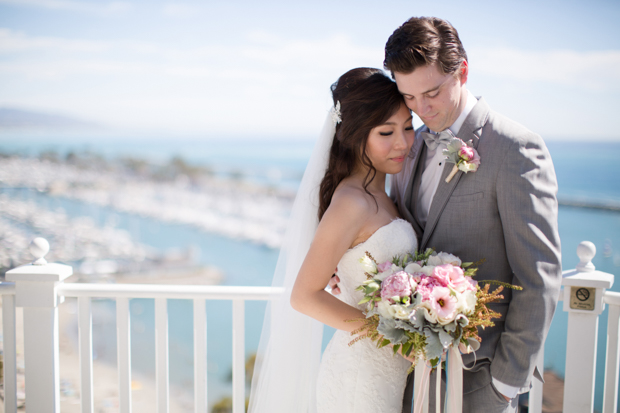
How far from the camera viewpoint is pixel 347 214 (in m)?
1.89

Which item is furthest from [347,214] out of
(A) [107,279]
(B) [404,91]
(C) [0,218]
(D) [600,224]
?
(C) [0,218]

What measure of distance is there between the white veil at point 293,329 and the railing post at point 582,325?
1.30 meters

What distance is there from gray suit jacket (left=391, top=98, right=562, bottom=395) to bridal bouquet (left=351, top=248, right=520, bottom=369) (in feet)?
0.72

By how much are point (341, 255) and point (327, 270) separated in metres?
0.08

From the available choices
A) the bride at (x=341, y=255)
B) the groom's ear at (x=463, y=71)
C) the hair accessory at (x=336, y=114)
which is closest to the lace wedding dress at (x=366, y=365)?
the bride at (x=341, y=255)

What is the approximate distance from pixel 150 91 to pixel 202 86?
672 centimetres

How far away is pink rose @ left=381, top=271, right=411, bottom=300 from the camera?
150cm

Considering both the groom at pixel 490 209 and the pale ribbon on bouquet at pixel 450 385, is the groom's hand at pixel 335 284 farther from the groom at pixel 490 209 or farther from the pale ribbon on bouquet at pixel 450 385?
the pale ribbon on bouquet at pixel 450 385

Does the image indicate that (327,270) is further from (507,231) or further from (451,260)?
(507,231)

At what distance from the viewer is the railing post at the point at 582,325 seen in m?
2.28

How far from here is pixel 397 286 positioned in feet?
4.95

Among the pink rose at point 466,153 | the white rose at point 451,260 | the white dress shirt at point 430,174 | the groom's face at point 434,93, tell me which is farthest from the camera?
the white dress shirt at point 430,174

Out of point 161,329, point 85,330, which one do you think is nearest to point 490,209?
point 161,329

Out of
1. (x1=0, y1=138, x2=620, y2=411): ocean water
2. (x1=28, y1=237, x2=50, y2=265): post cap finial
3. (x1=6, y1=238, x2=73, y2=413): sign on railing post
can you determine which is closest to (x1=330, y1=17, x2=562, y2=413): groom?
(x1=6, y1=238, x2=73, y2=413): sign on railing post
